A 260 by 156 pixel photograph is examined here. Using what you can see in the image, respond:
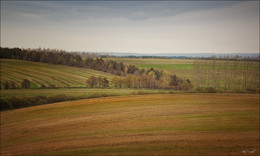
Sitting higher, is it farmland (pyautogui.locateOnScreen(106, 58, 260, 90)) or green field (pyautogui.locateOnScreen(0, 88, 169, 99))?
farmland (pyautogui.locateOnScreen(106, 58, 260, 90))

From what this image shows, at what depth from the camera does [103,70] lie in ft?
108

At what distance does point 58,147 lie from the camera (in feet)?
32.7

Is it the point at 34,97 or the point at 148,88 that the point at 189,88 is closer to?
the point at 148,88

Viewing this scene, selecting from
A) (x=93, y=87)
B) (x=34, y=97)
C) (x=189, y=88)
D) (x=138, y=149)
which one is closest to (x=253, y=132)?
(x=138, y=149)

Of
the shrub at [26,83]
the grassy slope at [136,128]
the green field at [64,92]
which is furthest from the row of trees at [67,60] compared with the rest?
the grassy slope at [136,128]

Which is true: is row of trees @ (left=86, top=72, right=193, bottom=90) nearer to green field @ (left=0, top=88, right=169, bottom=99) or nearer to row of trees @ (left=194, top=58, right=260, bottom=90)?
green field @ (left=0, top=88, right=169, bottom=99)

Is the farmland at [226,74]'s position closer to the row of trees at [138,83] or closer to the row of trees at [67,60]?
the row of trees at [138,83]

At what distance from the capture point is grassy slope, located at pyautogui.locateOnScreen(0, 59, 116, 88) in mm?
26438

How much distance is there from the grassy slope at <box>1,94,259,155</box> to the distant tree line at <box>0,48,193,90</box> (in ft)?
26.8

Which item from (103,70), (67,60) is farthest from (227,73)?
(67,60)

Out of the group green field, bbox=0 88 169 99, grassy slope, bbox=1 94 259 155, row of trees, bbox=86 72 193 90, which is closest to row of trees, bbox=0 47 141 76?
row of trees, bbox=86 72 193 90

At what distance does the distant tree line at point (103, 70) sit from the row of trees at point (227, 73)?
30.3ft

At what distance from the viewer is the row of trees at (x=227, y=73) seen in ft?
113

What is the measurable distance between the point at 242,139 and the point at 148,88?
1807 centimetres
